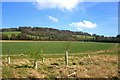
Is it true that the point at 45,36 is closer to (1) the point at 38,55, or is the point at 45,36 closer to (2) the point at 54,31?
(2) the point at 54,31

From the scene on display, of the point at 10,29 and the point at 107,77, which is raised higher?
the point at 10,29

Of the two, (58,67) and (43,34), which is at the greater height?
(43,34)

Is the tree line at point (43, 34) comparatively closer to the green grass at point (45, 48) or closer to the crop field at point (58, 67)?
the green grass at point (45, 48)

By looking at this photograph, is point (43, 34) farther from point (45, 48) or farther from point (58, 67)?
point (58, 67)

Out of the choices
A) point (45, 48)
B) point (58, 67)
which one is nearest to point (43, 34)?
point (45, 48)

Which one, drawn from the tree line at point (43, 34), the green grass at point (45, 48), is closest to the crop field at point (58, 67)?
the green grass at point (45, 48)

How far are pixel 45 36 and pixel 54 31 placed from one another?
9931 mm

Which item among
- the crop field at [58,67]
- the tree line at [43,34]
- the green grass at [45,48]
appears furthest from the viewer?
the tree line at [43,34]

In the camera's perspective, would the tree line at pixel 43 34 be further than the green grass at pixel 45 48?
Yes

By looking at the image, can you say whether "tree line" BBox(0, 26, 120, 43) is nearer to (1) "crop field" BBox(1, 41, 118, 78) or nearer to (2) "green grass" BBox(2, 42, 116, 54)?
(2) "green grass" BBox(2, 42, 116, 54)

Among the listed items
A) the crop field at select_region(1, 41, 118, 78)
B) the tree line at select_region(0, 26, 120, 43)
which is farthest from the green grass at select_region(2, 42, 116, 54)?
the tree line at select_region(0, 26, 120, 43)

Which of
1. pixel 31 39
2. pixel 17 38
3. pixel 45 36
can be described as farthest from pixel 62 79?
pixel 45 36

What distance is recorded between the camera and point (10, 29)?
9850cm

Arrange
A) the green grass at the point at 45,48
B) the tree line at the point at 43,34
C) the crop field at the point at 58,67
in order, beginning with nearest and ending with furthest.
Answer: the crop field at the point at 58,67 < the green grass at the point at 45,48 < the tree line at the point at 43,34
